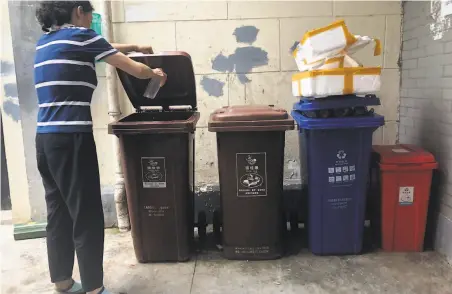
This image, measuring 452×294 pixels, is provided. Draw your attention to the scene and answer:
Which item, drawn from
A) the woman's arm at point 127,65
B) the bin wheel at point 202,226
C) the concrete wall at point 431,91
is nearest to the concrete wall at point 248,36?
the concrete wall at point 431,91

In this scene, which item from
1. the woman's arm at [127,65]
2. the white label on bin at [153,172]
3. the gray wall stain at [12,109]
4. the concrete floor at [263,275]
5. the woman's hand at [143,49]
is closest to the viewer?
the woman's arm at [127,65]

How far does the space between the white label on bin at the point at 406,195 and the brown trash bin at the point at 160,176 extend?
160 centimetres

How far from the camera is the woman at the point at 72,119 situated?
2168 millimetres

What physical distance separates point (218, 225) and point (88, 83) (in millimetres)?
1573

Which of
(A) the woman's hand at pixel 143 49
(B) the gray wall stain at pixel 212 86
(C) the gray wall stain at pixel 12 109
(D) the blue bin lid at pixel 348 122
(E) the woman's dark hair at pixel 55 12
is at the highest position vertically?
(E) the woman's dark hair at pixel 55 12

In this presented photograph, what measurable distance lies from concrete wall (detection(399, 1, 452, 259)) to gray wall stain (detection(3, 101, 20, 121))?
139 inches

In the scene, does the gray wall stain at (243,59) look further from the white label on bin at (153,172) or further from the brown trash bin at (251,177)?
the white label on bin at (153,172)

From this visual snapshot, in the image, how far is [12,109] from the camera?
3.56m

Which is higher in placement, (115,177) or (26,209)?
(115,177)

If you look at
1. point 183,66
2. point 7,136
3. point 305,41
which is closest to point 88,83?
point 183,66

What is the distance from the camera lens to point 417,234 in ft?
9.78

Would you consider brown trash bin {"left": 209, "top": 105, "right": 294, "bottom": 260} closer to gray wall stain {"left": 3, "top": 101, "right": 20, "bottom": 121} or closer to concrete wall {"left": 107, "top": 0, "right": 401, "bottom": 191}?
concrete wall {"left": 107, "top": 0, "right": 401, "bottom": 191}

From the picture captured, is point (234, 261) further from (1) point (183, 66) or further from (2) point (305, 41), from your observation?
(2) point (305, 41)

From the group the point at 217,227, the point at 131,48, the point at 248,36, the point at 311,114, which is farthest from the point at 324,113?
the point at 131,48
